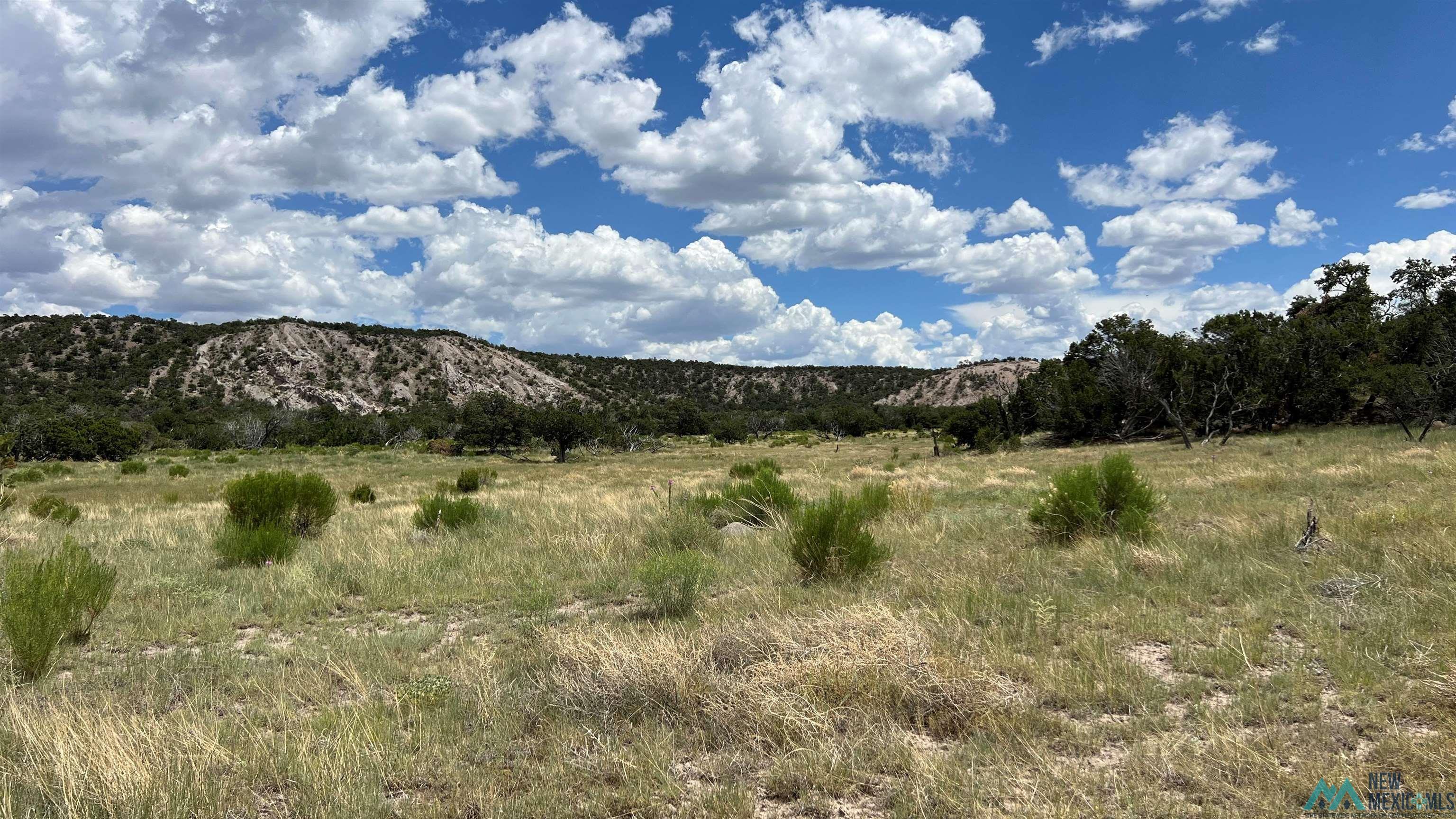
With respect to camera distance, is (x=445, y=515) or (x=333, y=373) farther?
(x=333, y=373)

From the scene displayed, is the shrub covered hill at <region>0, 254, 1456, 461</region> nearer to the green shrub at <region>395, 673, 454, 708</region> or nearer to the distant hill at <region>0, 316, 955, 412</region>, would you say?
the distant hill at <region>0, 316, 955, 412</region>

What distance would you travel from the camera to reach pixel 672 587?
6727mm

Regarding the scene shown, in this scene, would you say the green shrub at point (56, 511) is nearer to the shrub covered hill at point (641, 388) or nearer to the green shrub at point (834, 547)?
the shrub covered hill at point (641, 388)

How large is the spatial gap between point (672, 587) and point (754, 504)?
548cm

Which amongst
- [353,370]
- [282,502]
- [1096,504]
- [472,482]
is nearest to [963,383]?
[353,370]

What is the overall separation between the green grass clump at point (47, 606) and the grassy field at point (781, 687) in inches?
8.5

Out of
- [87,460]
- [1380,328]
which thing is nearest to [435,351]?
→ [87,460]

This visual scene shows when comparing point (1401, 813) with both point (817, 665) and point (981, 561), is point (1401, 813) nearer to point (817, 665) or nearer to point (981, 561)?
point (817, 665)

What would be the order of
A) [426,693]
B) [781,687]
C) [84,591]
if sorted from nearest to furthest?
1. [781,687]
2. [426,693]
3. [84,591]

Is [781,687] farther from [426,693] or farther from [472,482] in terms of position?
[472,482]

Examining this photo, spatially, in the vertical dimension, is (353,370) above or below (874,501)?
above

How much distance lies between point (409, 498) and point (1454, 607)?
2087 cm

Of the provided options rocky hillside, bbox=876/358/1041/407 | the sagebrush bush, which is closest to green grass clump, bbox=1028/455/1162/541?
the sagebrush bush

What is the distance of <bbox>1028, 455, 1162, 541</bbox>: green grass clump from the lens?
891 centimetres
